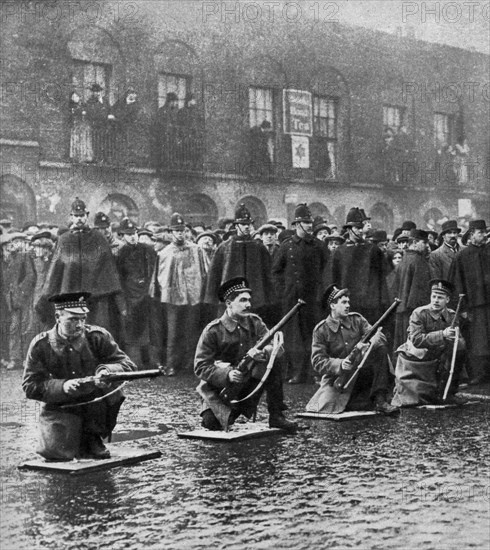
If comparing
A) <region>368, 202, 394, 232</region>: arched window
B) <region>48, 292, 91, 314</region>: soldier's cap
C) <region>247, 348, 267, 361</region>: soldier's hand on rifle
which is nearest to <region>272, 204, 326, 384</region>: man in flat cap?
<region>247, 348, 267, 361</region>: soldier's hand on rifle

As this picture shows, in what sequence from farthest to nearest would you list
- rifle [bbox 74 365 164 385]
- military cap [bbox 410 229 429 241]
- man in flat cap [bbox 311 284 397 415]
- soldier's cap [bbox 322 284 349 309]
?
military cap [bbox 410 229 429 241]
soldier's cap [bbox 322 284 349 309]
man in flat cap [bbox 311 284 397 415]
rifle [bbox 74 365 164 385]

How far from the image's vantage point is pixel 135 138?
2367 cm

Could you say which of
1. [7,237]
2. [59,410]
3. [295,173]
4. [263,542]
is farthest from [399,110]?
[263,542]

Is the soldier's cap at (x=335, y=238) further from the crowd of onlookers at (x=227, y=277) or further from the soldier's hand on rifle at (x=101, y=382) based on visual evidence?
the soldier's hand on rifle at (x=101, y=382)

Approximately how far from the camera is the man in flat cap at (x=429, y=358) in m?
10.5

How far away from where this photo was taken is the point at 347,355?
9828mm

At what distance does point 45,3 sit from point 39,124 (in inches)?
93.6

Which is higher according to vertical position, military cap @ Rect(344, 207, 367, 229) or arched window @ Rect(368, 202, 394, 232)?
arched window @ Rect(368, 202, 394, 232)

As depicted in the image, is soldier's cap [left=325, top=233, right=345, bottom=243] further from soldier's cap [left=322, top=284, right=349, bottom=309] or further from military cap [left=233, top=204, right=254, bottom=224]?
soldier's cap [left=322, top=284, right=349, bottom=309]

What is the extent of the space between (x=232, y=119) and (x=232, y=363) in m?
17.3

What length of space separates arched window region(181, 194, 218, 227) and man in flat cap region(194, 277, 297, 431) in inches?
631

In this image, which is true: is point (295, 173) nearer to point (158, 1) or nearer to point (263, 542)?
point (158, 1)

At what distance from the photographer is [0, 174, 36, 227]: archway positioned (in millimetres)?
21031

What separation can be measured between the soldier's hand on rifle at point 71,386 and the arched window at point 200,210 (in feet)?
57.5
